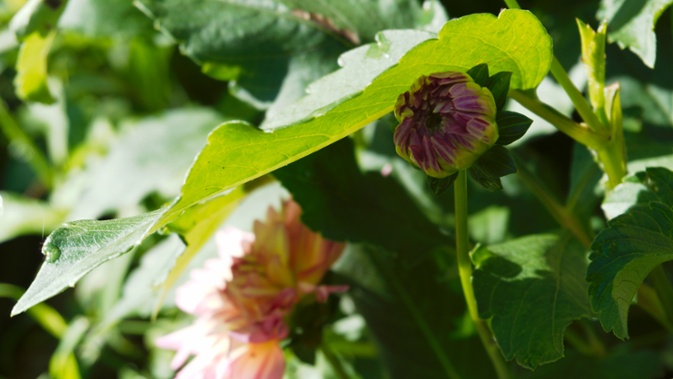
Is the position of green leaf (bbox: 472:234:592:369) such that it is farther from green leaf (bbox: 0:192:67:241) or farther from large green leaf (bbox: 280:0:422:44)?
green leaf (bbox: 0:192:67:241)

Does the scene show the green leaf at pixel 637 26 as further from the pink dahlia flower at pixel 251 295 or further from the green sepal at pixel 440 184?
the pink dahlia flower at pixel 251 295

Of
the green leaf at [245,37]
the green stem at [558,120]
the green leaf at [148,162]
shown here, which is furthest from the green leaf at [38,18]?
the green stem at [558,120]

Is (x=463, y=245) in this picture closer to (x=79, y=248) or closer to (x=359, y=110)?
(x=359, y=110)

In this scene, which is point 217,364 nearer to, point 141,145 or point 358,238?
point 358,238

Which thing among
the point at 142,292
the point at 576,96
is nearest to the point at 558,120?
the point at 576,96

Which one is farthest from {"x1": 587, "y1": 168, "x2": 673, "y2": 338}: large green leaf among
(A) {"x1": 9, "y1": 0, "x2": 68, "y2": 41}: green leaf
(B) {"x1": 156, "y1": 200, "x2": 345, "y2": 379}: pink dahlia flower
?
(A) {"x1": 9, "y1": 0, "x2": 68, "y2": 41}: green leaf

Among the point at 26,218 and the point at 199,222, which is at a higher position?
the point at 199,222

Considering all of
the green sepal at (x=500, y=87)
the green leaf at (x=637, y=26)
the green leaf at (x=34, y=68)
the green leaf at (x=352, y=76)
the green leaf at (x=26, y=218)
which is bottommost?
the green leaf at (x=26, y=218)

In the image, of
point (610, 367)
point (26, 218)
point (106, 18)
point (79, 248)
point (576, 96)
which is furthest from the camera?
point (26, 218)

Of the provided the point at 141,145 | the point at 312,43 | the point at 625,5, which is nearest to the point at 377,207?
the point at 312,43
